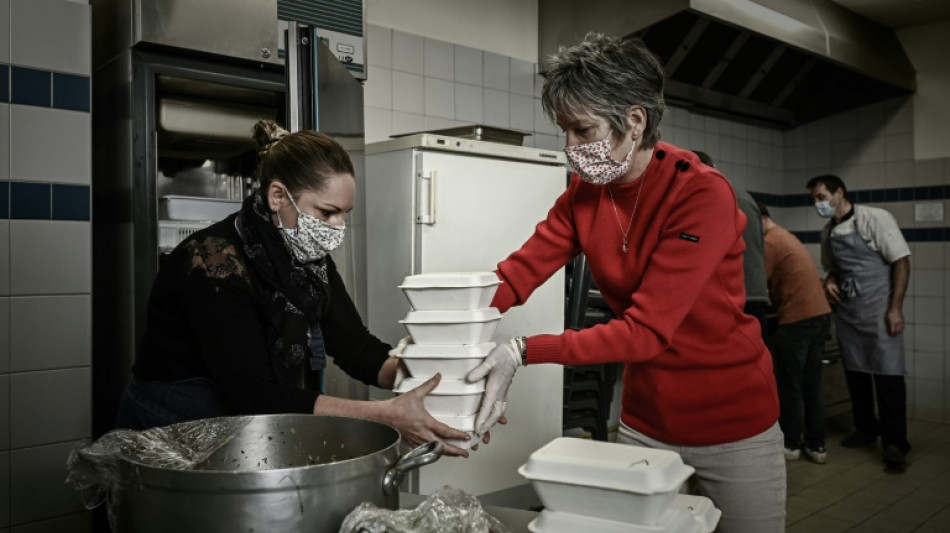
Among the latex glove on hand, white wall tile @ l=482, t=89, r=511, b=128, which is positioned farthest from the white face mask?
the latex glove on hand

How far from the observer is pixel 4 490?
2229 millimetres

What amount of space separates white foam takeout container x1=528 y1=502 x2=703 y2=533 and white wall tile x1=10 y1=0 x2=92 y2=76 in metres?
2.17

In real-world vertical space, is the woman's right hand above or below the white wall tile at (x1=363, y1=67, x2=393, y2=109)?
below

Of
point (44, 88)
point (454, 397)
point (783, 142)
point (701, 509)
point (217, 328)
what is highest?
point (783, 142)

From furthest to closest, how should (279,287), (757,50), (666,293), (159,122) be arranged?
(757,50)
(159,122)
(279,287)
(666,293)

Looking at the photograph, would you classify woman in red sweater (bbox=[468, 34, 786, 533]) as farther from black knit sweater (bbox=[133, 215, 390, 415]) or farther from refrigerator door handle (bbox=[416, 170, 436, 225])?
refrigerator door handle (bbox=[416, 170, 436, 225])

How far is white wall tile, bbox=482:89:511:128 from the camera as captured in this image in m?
3.83

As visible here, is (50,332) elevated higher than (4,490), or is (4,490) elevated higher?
(50,332)

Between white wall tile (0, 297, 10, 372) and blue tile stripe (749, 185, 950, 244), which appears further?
blue tile stripe (749, 185, 950, 244)

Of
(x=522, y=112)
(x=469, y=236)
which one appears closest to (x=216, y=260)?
(x=469, y=236)

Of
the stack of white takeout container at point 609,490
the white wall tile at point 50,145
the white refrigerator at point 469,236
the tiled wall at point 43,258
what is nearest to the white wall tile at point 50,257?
the tiled wall at point 43,258

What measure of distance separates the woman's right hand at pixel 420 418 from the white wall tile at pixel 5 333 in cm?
159

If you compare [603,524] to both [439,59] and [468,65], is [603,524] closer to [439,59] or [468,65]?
[439,59]

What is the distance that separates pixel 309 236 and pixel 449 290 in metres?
0.39
